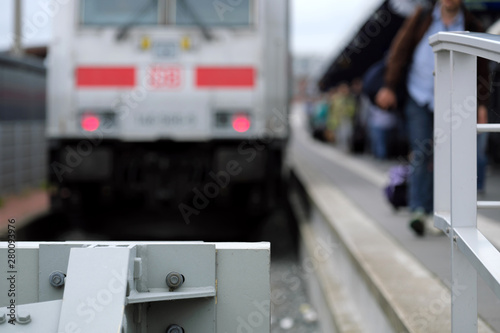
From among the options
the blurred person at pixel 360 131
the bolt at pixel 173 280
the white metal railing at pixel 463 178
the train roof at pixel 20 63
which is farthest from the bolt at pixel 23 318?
the blurred person at pixel 360 131

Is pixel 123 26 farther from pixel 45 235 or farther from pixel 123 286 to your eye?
pixel 123 286

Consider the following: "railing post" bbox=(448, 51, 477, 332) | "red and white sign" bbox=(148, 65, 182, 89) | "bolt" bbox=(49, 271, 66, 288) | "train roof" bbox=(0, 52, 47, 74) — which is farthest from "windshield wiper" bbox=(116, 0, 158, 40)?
"railing post" bbox=(448, 51, 477, 332)

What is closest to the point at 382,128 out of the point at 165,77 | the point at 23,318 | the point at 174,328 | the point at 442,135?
the point at 165,77

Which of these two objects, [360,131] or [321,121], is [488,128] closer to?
[360,131]

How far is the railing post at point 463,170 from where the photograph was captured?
103 inches

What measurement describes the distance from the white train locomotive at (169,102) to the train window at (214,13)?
11 millimetres

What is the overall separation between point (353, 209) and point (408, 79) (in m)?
1.81

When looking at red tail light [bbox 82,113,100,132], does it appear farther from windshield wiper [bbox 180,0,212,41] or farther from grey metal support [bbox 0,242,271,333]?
grey metal support [bbox 0,242,271,333]

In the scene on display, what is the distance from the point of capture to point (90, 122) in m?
8.47

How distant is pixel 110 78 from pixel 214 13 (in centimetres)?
130

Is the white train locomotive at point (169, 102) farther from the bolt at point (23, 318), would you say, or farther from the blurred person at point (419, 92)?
the bolt at point (23, 318)

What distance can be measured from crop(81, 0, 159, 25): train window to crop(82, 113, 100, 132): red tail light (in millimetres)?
1020

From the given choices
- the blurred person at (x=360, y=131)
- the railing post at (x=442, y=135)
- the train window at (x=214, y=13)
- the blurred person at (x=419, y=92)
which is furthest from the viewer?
the blurred person at (x=360, y=131)

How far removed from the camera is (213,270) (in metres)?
2.70
